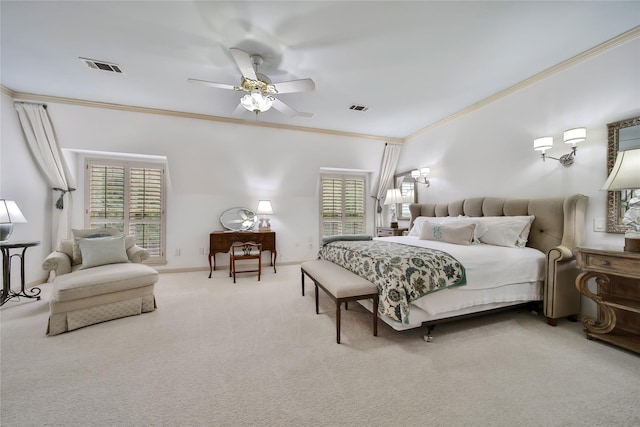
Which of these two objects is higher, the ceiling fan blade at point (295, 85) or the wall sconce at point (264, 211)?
the ceiling fan blade at point (295, 85)

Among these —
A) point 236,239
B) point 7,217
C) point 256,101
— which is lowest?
point 236,239

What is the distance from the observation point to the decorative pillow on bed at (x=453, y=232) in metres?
2.92

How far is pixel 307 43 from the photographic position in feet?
7.90

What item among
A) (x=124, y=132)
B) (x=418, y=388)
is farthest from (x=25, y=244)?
(x=418, y=388)

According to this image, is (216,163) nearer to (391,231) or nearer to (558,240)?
(391,231)

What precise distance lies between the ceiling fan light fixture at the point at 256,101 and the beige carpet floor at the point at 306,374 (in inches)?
91.6

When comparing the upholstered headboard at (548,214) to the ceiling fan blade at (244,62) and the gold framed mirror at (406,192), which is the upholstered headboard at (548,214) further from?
the ceiling fan blade at (244,62)

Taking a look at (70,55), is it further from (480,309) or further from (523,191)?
(523,191)

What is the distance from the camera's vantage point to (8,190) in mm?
3203

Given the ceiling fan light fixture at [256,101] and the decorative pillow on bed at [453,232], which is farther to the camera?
the decorative pillow on bed at [453,232]

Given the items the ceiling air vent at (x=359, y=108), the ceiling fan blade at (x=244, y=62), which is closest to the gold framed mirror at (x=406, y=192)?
the ceiling air vent at (x=359, y=108)

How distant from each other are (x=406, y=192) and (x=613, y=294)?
322cm

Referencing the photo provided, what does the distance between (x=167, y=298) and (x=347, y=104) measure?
3.81 metres

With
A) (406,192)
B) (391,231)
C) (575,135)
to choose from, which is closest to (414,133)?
(406,192)
